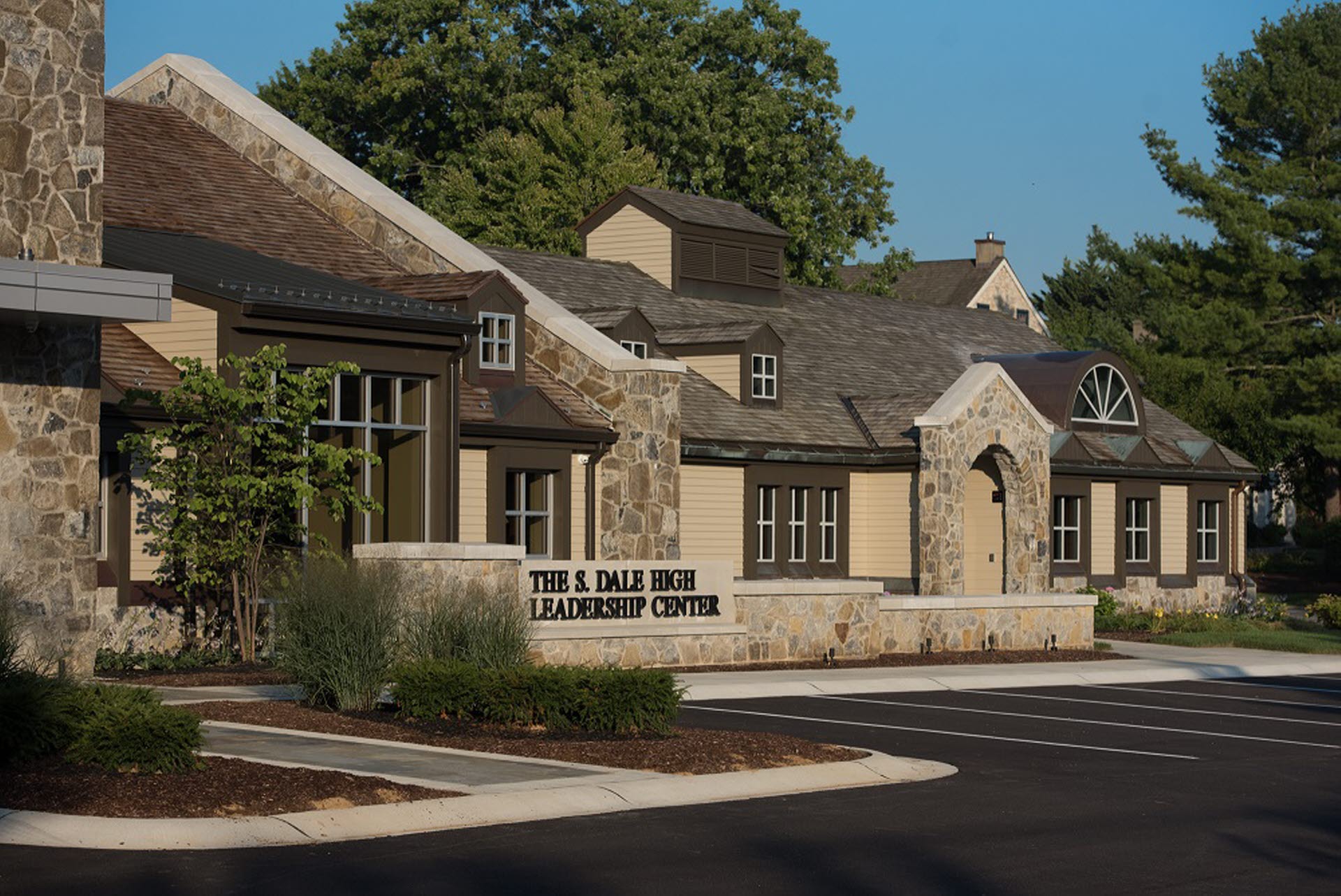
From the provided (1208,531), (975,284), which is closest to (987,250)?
(975,284)

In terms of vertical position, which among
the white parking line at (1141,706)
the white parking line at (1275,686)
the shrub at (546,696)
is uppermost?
the shrub at (546,696)

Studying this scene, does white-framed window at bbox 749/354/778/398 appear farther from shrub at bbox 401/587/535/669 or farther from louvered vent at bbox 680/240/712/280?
shrub at bbox 401/587/535/669

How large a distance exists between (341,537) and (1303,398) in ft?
116

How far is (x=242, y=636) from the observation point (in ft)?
75.9

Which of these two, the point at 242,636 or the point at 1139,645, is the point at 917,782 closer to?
the point at 242,636

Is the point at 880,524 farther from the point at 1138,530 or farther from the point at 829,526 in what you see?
the point at 1138,530

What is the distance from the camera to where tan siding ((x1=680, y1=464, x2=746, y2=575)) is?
108ft

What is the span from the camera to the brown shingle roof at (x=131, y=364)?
2347cm

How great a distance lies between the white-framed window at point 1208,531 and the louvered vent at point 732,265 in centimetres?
1178

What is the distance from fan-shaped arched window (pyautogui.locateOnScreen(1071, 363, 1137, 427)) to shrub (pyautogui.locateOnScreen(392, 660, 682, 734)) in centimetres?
2423

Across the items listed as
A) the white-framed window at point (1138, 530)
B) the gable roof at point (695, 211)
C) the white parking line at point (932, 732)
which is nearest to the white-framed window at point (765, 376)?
the gable roof at point (695, 211)

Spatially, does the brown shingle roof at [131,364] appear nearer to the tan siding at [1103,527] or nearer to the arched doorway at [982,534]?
the arched doorway at [982,534]

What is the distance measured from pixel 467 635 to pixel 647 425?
1220cm

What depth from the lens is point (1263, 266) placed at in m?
53.2
